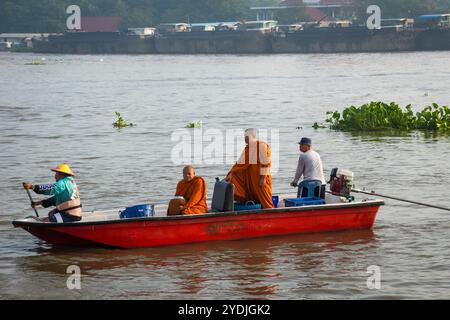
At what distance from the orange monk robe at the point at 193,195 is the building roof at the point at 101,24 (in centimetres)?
14403

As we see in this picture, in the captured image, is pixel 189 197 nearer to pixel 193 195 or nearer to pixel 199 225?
pixel 193 195

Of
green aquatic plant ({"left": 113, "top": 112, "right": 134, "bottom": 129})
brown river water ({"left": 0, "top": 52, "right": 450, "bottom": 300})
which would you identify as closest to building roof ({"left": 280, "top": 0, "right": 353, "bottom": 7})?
brown river water ({"left": 0, "top": 52, "right": 450, "bottom": 300})

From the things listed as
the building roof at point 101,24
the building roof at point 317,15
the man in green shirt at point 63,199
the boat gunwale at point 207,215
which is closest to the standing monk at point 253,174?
the boat gunwale at point 207,215

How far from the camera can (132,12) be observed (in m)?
163

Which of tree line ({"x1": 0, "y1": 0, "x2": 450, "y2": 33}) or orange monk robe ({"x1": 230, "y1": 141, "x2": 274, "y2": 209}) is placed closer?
orange monk robe ({"x1": 230, "y1": 141, "x2": 274, "y2": 209})

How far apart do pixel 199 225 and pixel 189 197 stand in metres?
0.47

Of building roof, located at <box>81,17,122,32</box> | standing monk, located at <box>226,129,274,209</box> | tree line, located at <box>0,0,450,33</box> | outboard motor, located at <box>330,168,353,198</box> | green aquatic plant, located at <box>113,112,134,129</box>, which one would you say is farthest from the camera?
building roof, located at <box>81,17,122,32</box>

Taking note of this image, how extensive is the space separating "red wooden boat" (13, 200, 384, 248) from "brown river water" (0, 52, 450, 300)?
183 mm

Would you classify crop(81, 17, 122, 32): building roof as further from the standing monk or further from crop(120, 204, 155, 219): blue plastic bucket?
crop(120, 204, 155, 219): blue plastic bucket

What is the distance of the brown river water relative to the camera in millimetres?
14125

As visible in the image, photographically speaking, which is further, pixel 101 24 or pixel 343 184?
pixel 101 24

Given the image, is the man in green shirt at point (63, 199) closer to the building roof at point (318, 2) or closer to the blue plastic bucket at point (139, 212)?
the blue plastic bucket at point (139, 212)

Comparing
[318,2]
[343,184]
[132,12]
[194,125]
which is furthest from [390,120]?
[132,12]
